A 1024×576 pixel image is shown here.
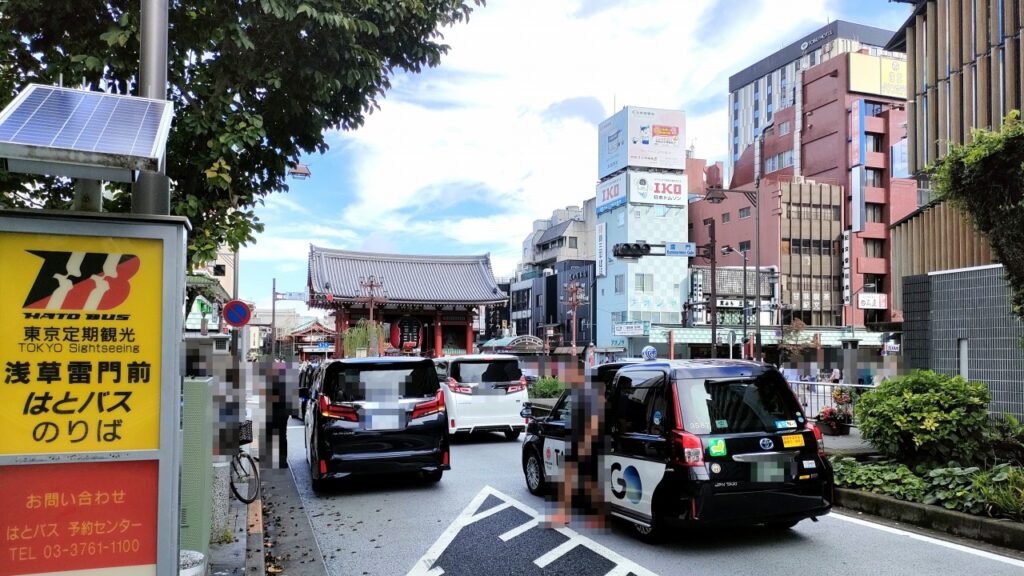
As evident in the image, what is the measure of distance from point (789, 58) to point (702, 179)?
29343 mm

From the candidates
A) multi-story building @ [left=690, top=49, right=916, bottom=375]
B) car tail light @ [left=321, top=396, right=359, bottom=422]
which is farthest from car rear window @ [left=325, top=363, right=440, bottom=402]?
multi-story building @ [left=690, top=49, right=916, bottom=375]

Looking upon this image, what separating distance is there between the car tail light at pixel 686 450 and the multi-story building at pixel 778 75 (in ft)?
258

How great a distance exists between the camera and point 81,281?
3.37 metres

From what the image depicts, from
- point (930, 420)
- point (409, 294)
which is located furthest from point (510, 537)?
point (409, 294)

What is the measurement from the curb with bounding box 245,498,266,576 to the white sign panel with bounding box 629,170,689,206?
2345 inches

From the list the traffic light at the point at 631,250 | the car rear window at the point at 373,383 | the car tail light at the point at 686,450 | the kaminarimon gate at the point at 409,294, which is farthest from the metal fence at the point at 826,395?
the kaminarimon gate at the point at 409,294

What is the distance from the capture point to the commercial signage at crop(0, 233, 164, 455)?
3.26 meters

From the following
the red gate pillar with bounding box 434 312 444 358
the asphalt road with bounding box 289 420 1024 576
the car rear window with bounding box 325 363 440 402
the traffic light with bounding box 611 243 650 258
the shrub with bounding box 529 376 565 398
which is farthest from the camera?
the red gate pillar with bounding box 434 312 444 358

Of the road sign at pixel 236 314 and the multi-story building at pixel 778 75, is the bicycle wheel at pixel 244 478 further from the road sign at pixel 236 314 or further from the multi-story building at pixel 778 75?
the multi-story building at pixel 778 75

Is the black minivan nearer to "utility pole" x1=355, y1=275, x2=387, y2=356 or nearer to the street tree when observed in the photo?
the street tree

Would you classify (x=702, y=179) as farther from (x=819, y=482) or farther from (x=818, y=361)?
(x=819, y=482)

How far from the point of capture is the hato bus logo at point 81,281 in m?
3.31

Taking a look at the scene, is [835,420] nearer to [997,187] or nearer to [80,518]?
[997,187]

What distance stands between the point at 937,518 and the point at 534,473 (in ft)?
14.8
